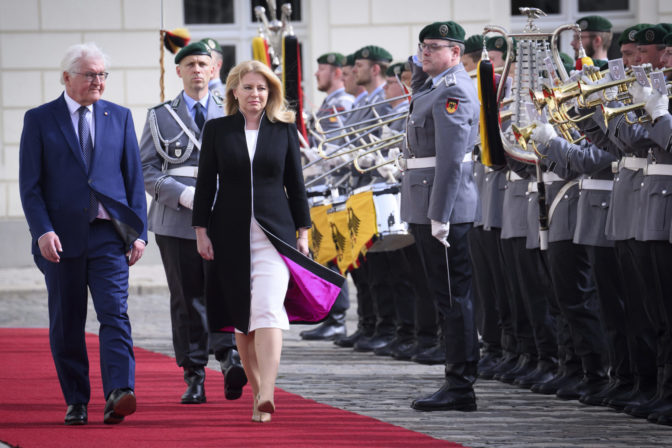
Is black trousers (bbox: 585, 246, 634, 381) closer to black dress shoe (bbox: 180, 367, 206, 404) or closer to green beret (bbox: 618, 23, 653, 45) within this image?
green beret (bbox: 618, 23, 653, 45)

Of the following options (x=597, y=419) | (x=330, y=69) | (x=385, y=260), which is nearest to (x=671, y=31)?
(x=597, y=419)

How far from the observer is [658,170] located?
269 inches

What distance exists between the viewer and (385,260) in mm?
10547

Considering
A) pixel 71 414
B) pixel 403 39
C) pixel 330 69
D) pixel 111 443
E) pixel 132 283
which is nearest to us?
pixel 111 443

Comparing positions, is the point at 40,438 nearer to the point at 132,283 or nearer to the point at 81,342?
the point at 81,342

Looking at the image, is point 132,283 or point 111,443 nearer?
point 111,443

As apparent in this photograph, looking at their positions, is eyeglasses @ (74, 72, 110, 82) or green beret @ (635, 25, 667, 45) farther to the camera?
green beret @ (635, 25, 667, 45)

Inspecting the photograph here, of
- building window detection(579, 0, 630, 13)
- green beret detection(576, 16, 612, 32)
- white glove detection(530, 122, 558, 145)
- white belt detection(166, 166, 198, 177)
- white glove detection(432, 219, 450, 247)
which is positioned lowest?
white glove detection(432, 219, 450, 247)

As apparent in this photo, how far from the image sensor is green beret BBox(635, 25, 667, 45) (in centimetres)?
715

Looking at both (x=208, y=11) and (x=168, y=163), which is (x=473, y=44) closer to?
(x=168, y=163)

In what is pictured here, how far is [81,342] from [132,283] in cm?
880

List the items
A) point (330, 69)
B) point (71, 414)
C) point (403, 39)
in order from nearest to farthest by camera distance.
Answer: point (71, 414) → point (330, 69) → point (403, 39)

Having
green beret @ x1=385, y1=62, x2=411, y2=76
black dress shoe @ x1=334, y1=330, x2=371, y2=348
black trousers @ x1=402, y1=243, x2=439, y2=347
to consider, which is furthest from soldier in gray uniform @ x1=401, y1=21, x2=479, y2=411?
black dress shoe @ x1=334, y1=330, x2=371, y2=348

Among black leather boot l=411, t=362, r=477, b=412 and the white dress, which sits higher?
the white dress
